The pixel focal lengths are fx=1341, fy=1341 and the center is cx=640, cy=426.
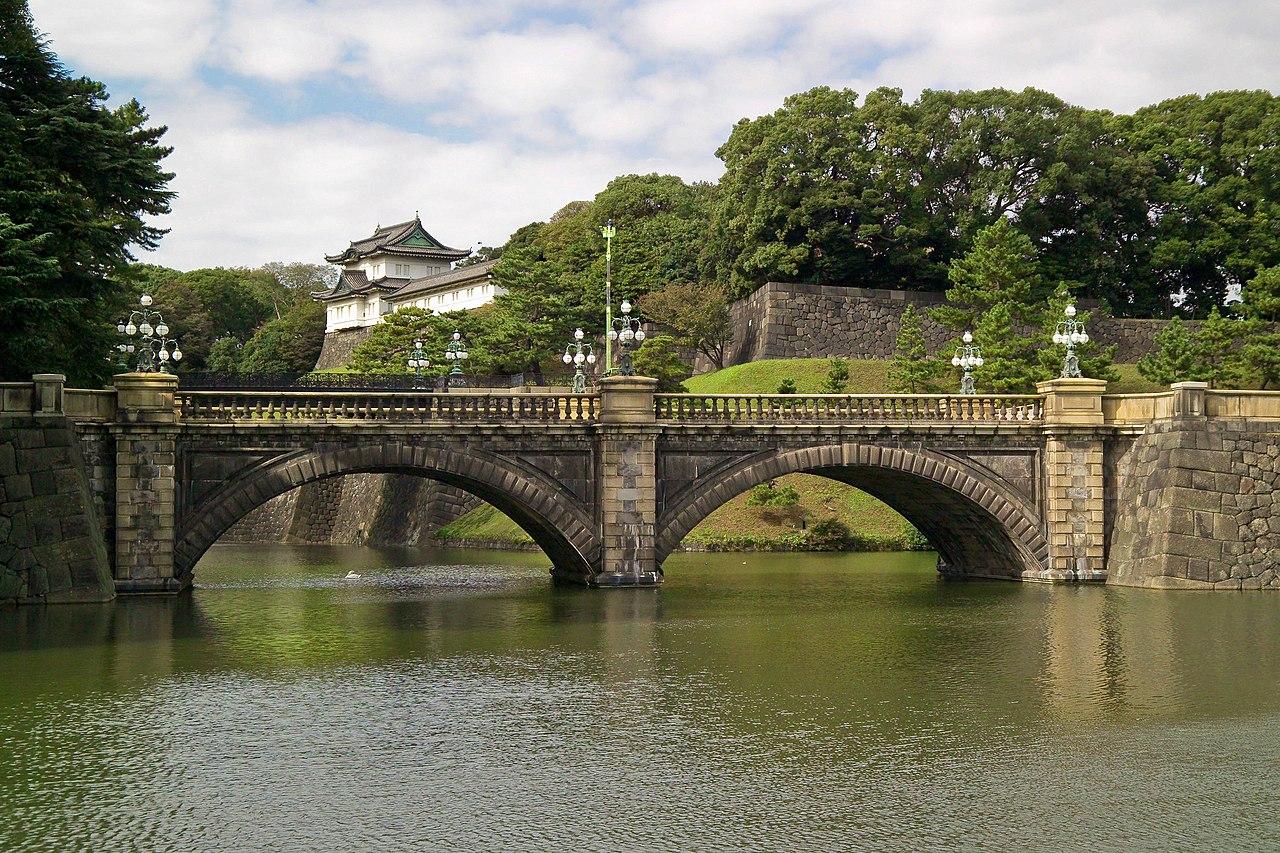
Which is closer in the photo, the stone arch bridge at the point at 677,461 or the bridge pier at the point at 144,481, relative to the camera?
the bridge pier at the point at 144,481

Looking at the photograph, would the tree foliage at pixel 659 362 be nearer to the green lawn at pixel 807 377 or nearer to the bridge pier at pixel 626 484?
the green lawn at pixel 807 377

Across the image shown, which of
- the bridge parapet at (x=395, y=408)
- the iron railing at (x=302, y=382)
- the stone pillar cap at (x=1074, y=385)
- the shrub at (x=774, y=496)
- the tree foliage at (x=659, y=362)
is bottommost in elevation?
the shrub at (x=774, y=496)

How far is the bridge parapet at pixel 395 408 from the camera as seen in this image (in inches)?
1426

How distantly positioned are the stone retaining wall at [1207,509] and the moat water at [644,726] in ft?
7.82

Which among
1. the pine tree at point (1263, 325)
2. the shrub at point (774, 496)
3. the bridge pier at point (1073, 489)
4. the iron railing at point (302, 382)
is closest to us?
the bridge pier at point (1073, 489)

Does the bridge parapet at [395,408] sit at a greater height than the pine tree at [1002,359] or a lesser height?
lesser

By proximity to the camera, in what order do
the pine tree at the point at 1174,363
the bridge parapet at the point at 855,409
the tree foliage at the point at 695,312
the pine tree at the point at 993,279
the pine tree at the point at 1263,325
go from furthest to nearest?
1. the tree foliage at the point at 695,312
2. the pine tree at the point at 993,279
3. the pine tree at the point at 1263,325
4. the pine tree at the point at 1174,363
5. the bridge parapet at the point at 855,409

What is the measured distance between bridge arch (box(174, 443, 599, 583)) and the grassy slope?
19864 mm

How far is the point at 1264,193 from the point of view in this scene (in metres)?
72.2

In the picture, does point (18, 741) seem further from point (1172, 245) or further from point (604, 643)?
point (1172, 245)

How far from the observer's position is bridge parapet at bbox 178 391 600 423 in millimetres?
36219

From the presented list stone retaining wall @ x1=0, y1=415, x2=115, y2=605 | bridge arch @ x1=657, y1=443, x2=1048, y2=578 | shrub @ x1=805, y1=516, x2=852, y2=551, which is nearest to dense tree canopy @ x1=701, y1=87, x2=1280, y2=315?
shrub @ x1=805, y1=516, x2=852, y2=551

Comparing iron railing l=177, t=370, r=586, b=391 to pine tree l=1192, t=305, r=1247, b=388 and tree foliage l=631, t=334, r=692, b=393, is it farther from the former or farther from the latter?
pine tree l=1192, t=305, r=1247, b=388

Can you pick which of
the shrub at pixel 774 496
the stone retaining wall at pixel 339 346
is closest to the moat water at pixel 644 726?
the shrub at pixel 774 496
